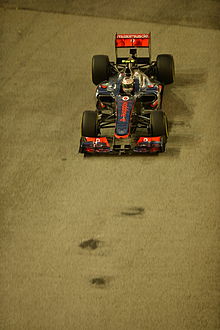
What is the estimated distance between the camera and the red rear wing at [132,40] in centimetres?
682

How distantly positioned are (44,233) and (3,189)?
87 cm

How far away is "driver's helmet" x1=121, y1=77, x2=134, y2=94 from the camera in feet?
20.0

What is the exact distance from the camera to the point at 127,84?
610cm

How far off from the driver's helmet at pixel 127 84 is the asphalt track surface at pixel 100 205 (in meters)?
0.75

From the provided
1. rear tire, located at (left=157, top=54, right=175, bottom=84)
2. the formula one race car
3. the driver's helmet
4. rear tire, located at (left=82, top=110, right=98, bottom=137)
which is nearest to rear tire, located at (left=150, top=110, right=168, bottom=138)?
the formula one race car

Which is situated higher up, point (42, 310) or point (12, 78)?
point (12, 78)

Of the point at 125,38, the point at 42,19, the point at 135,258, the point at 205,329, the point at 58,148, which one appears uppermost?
the point at 42,19

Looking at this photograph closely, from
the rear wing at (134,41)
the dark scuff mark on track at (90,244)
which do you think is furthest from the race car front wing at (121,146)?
the rear wing at (134,41)

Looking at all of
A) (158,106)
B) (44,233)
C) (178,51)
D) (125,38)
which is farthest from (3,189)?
(178,51)

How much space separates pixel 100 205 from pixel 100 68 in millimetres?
2147

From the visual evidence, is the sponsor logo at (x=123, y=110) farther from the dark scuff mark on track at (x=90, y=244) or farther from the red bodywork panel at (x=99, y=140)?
the dark scuff mark on track at (x=90, y=244)

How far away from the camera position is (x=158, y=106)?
6352 mm

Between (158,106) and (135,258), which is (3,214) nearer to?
(135,258)

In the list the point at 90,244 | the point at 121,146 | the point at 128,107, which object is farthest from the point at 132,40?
the point at 90,244
